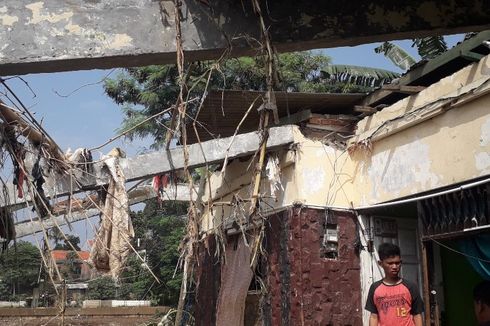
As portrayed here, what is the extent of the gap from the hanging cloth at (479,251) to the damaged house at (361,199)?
16 millimetres

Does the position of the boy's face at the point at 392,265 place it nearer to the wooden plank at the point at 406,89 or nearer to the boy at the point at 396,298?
the boy at the point at 396,298

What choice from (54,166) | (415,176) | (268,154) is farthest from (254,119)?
(54,166)

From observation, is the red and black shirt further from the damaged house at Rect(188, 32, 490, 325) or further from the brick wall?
the brick wall

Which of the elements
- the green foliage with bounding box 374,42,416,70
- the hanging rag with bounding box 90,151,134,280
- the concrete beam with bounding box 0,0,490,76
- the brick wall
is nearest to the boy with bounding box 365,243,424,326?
the concrete beam with bounding box 0,0,490,76

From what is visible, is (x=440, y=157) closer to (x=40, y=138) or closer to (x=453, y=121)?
(x=453, y=121)

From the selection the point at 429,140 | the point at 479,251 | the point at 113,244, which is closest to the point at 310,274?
the point at 479,251

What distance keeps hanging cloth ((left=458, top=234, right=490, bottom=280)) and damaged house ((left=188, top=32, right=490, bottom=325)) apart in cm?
2

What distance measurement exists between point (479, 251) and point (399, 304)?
186cm

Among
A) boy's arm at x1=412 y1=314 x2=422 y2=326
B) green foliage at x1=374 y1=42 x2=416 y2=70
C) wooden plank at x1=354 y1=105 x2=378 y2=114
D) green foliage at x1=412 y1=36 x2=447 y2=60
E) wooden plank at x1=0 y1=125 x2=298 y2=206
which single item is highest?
green foliage at x1=374 y1=42 x2=416 y2=70

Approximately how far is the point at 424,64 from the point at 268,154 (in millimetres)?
2634

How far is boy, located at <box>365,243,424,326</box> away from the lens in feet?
16.0

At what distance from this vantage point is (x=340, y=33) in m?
3.40

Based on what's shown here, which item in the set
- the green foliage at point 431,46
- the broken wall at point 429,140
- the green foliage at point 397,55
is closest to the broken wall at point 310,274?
the broken wall at point 429,140

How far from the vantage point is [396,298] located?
4922mm
